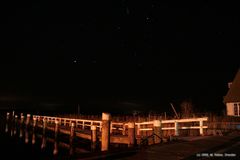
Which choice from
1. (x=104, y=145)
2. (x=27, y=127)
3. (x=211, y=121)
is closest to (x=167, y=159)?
(x=104, y=145)

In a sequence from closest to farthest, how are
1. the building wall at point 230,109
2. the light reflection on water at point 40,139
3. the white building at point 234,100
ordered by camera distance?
1. the light reflection on water at point 40,139
2. the white building at point 234,100
3. the building wall at point 230,109

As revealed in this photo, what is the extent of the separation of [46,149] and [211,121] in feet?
45.5

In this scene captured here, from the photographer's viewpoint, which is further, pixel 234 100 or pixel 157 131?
pixel 234 100

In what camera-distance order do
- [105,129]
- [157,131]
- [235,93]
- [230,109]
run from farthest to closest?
[235,93], [230,109], [157,131], [105,129]

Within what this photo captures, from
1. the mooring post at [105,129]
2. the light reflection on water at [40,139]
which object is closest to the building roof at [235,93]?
the light reflection on water at [40,139]

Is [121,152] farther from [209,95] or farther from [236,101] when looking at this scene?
[209,95]

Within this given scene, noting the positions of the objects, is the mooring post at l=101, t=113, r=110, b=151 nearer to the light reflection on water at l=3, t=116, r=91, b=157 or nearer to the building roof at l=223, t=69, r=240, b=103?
the light reflection on water at l=3, t=116, r=91, b=157

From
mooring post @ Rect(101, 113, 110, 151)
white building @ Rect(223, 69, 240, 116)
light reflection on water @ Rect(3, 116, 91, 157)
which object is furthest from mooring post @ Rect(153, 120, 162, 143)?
white building @ Rect(223, 69, 240, 116)

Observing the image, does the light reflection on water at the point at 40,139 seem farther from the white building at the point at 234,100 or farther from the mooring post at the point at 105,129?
the white building at the point at 234,100

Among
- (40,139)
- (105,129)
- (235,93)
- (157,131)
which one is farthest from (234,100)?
(105,129)

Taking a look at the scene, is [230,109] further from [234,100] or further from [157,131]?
[157,131]

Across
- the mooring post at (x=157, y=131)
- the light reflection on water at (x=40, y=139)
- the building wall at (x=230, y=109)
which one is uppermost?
the building wall at (x=230, y=109)

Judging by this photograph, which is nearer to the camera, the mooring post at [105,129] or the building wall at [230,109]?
the mooring post at [105,129]

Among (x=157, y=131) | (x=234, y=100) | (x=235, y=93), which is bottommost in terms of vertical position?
(x=157, y=131)
